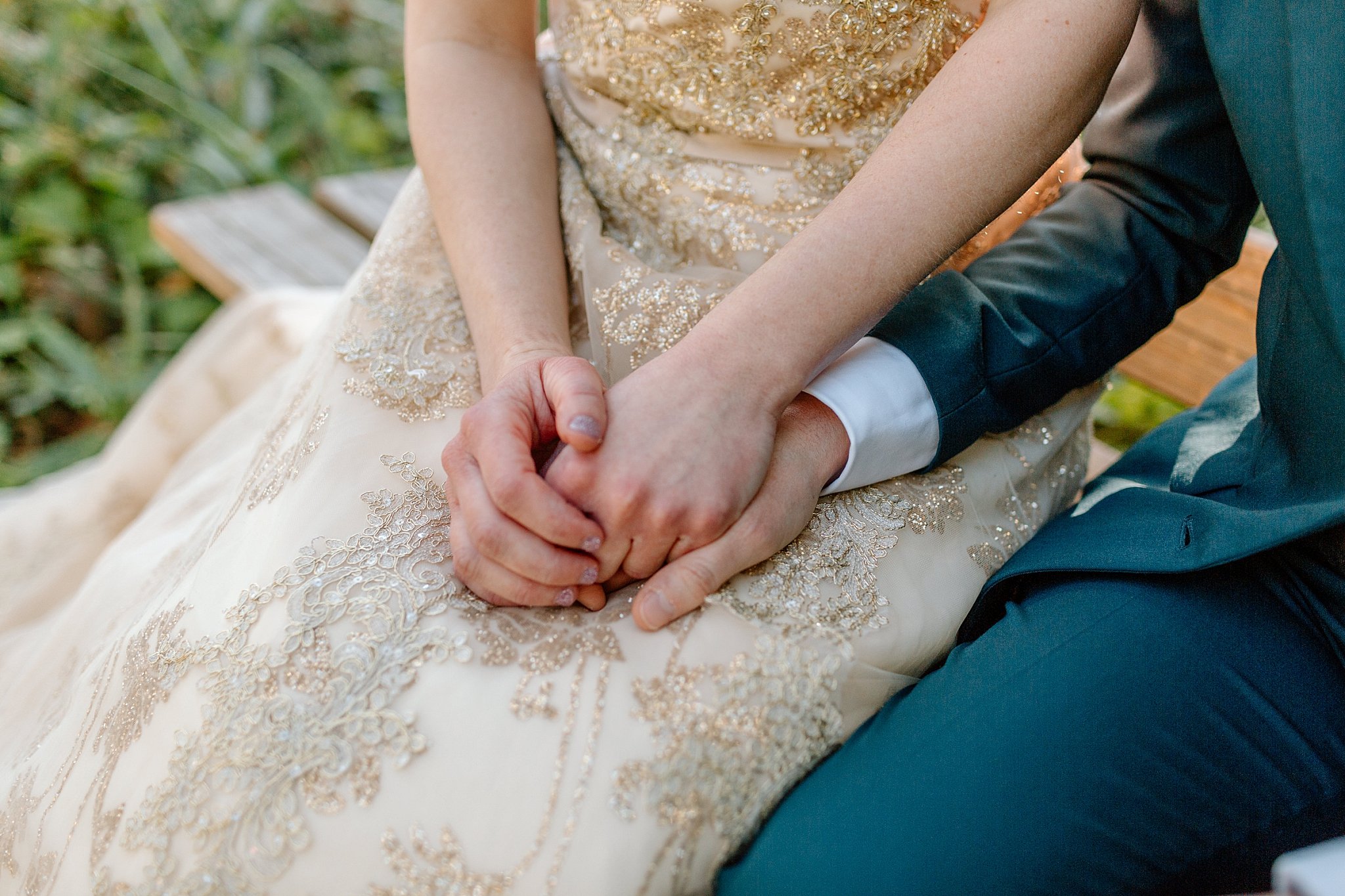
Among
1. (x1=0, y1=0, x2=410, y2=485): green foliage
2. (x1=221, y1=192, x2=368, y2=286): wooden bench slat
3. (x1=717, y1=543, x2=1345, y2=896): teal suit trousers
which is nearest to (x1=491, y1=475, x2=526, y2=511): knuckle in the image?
(x1=717, y1=543, x2=1345, y2=896): teal suit trousers

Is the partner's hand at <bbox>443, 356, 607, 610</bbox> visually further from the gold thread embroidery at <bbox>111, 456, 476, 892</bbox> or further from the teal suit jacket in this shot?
the teal suit jacket

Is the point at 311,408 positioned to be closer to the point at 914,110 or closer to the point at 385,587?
the point at 385,587

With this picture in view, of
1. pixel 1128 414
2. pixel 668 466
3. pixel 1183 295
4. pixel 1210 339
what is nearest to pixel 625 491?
pixel 668 466

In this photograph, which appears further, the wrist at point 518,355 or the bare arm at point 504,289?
the wrist at point 518,355

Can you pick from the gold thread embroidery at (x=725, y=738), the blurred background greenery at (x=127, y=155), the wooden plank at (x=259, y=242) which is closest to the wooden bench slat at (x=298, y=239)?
the wooden plank at (x=259, y=242)

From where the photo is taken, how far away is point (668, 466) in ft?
2.78

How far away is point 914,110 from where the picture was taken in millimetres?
998

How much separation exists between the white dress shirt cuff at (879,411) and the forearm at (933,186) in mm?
27

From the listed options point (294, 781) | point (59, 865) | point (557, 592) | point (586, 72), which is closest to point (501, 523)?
point (557, 592)

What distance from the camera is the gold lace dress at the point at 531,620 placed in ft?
2.55

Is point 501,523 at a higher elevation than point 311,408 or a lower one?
higher

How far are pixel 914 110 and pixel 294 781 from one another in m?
0.85

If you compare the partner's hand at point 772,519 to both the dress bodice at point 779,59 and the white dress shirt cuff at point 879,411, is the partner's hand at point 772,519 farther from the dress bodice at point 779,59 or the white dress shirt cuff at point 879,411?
the dress bodice at point 779,59

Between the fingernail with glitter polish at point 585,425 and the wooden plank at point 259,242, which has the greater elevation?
the fingernail with glitter polish at point 585,425
